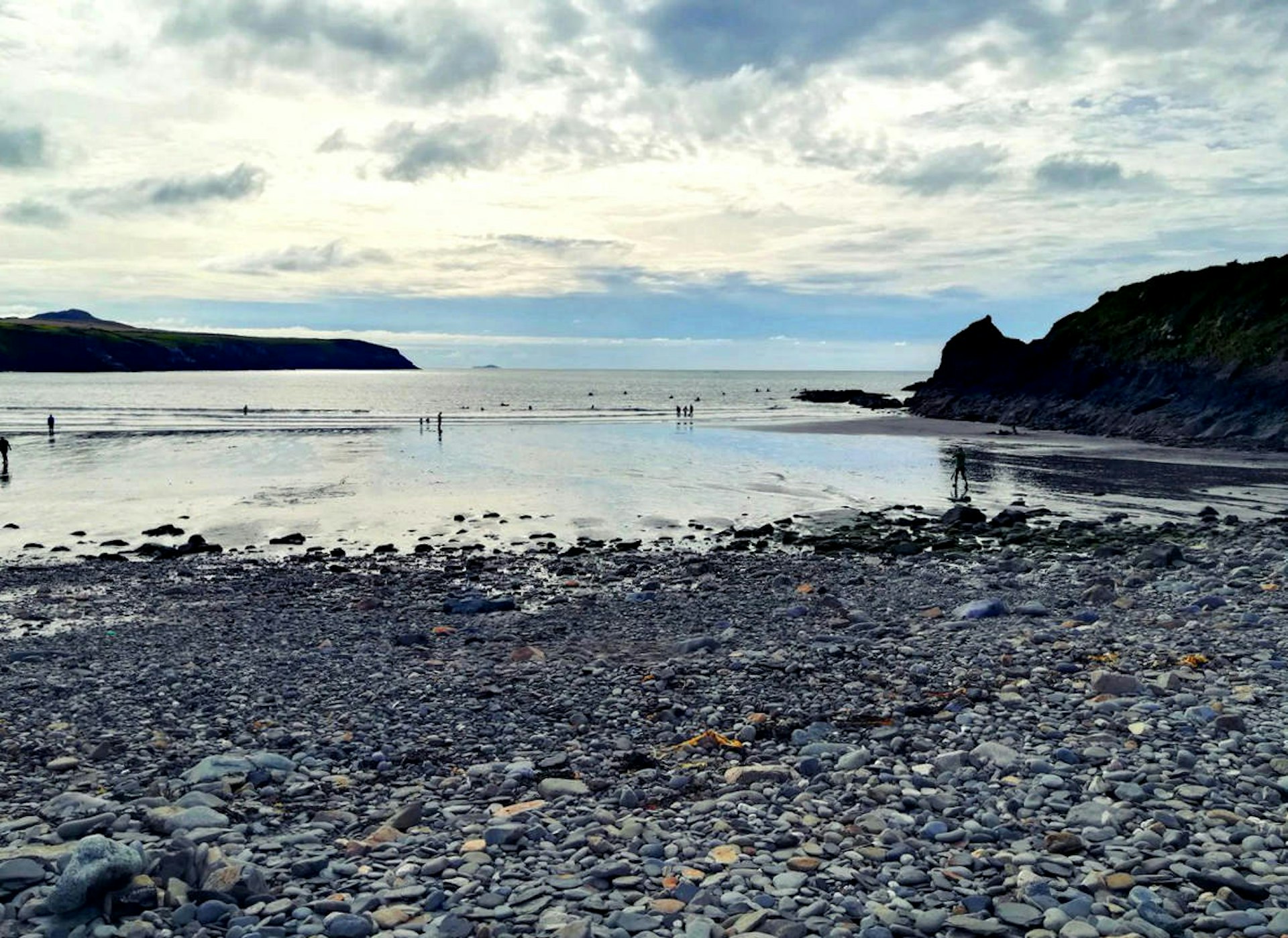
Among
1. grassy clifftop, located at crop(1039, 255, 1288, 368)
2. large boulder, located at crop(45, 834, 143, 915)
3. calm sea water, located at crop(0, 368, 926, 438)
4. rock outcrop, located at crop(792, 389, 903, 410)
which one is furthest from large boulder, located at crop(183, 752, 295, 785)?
rock outcrop, located at crop(792, 389, 903, 410)

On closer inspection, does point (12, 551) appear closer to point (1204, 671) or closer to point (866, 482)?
point (1204, 671)

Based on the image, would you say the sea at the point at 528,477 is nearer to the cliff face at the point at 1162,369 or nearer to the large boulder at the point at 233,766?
the cliff face at the point at 1162,369

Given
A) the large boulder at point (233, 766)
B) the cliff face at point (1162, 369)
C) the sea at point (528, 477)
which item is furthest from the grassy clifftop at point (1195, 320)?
the large boulder at point (233, 766)

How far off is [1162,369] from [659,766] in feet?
223

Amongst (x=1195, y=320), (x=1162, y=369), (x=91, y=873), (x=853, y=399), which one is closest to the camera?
(x=91, y=873)

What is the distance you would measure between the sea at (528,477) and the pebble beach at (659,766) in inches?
447

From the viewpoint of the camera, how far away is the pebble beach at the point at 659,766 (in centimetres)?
604

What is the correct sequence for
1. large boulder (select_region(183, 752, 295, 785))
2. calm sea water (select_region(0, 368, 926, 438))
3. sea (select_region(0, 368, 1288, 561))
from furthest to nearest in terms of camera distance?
1. calm sea water (select_region(0, 368, 926, 438))
2. sea (select_region(0, 368, 1288, 561))
3. large boulder (select_region(183, 752, 295, 785))

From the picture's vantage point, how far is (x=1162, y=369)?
65312 millimetres

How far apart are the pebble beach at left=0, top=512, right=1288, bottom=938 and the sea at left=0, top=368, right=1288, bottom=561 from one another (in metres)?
11.3

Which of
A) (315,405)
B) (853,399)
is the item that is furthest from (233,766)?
(853,399)

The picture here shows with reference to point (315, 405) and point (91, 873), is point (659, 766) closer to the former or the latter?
point (91, 873)

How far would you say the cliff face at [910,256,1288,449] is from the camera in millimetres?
55312

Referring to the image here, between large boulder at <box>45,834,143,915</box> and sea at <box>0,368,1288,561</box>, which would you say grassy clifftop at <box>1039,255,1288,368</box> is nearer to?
sea at <box>0,368,1288,561</box>
